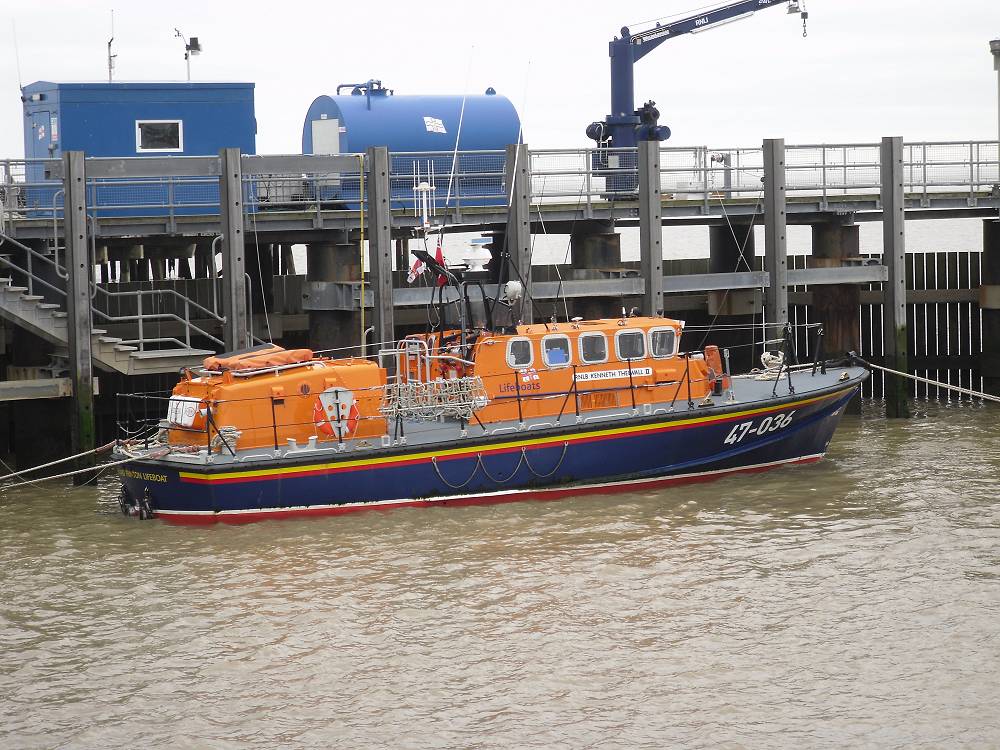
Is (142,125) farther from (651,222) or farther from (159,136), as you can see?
(651,222)

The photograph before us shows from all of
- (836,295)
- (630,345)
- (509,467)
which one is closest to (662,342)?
(630,345)

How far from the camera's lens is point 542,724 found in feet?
34.7

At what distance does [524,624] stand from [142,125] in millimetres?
13522

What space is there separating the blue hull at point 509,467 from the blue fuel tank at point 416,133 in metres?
6.78

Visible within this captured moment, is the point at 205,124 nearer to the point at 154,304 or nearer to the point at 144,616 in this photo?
the point at 154,304

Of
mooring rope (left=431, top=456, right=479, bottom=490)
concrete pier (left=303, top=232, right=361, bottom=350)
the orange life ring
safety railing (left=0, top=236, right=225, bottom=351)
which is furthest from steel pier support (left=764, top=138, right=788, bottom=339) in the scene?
safety railing (left=0, top=236, right=225, bottom=351)

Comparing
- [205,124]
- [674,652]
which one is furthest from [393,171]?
[674,652]

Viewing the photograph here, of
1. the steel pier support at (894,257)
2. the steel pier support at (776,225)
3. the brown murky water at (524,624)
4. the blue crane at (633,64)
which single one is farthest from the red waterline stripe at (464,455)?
the blue crane at (633,64)

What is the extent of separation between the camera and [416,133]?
25.0 metres

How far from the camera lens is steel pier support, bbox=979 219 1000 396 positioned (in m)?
25.8

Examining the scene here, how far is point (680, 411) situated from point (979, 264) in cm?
1184

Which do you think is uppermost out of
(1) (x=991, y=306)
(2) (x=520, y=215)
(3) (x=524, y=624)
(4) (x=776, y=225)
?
(2) (x=520, y=215)

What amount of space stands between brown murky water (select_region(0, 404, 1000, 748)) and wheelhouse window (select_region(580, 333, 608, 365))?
73.0 inches

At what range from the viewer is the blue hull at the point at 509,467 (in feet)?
54.2
